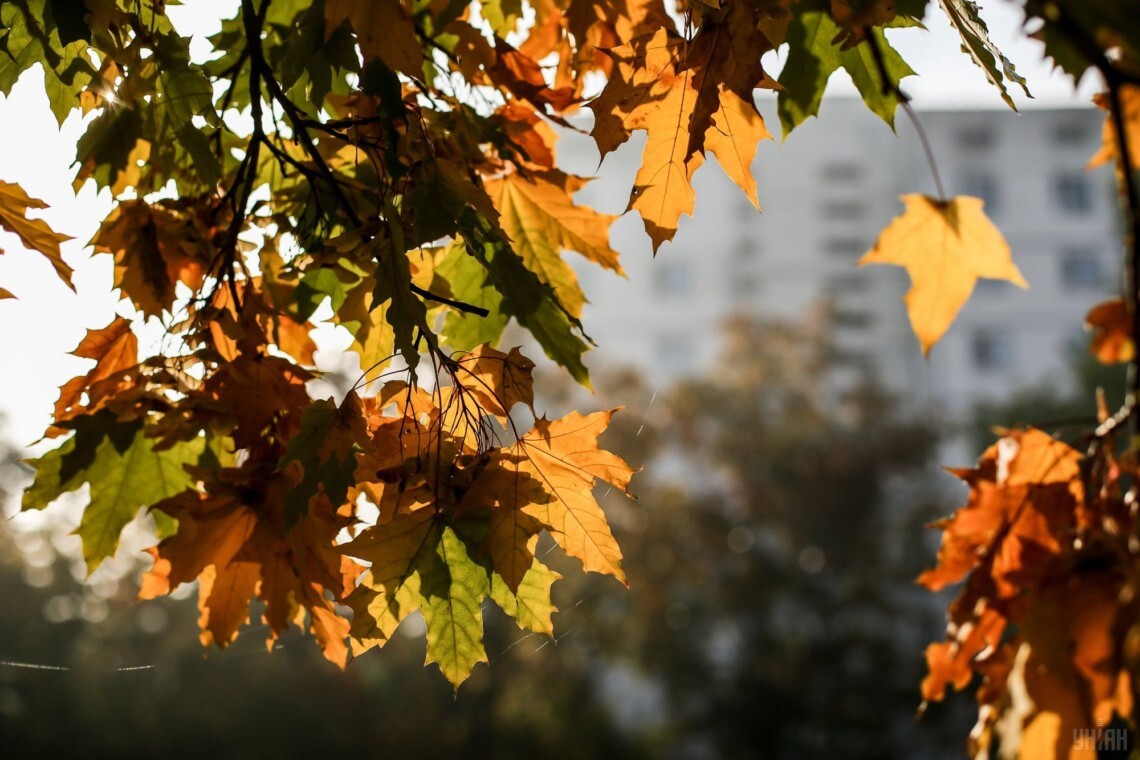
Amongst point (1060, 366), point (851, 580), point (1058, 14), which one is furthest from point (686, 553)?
point (1060, 366)

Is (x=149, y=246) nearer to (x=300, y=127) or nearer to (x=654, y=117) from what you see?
(x=300, y=127)

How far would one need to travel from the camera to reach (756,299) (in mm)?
19016

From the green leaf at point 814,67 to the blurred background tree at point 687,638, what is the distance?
321 inches

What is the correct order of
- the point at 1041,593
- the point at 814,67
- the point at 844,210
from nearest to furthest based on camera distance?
the point at 1041,593 < the point at 814,67 < the point at 844,210

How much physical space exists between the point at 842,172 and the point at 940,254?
19.9 metres

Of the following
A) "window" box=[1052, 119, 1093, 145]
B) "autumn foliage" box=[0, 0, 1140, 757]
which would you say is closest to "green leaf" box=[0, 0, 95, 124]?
"autumn foliage" box=[0, 0, 1140, 757]

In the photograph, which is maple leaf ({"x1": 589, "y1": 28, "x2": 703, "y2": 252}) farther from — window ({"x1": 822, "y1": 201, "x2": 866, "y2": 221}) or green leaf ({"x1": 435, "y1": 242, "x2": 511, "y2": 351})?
window ({"x1": 822, "y1": 201, "x2": 866, "y2": 221})

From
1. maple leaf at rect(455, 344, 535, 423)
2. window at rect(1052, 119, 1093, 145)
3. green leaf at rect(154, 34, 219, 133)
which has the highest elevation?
window at rect(1052, 119, 1093, 145)

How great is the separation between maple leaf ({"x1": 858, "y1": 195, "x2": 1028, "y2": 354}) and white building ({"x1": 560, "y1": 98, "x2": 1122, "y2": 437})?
16511mm

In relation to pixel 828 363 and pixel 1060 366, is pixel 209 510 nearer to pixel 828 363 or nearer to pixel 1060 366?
pixel 828 363

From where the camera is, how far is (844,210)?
19812 mm

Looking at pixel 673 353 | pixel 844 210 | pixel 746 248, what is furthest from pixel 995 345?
pixel 673 353

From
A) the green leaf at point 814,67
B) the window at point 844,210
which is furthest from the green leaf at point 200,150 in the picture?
the window at point 844,210

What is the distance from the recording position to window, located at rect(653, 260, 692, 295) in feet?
62.0
